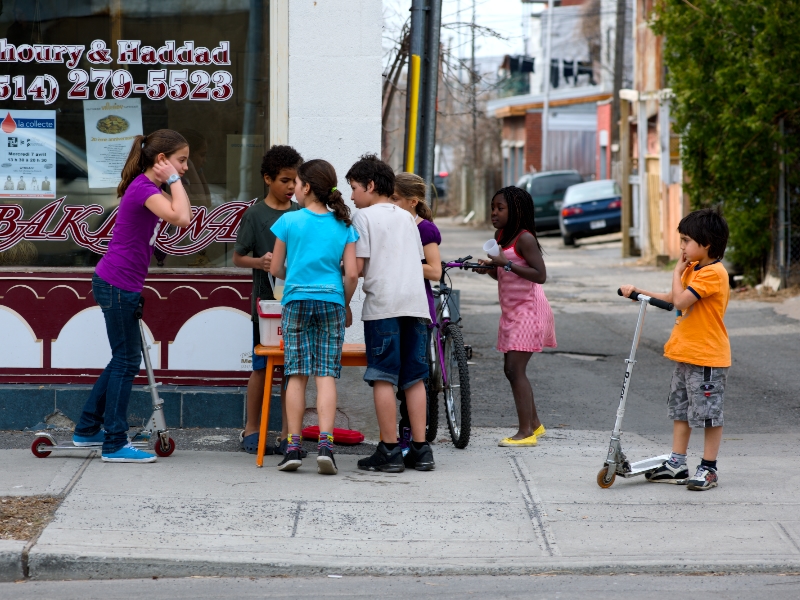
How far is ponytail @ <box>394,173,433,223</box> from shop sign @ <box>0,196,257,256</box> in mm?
1142

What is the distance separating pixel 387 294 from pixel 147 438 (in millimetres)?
1698

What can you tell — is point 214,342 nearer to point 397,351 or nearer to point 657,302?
point 397,351

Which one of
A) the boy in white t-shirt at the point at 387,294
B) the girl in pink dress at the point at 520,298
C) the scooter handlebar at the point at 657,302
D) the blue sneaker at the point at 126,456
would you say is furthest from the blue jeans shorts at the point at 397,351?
the blue sneaker at the point at 126,456

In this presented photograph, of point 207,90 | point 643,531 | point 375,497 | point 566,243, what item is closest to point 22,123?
point 207,90

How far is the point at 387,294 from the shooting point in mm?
6172

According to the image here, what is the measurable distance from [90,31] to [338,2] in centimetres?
169

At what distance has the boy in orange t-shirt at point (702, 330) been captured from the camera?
5773mm

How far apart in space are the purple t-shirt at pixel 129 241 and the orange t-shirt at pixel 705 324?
291 cm

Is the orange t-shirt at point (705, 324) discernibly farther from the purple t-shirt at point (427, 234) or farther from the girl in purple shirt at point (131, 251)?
the girl in purple shirt at point (131, 251)

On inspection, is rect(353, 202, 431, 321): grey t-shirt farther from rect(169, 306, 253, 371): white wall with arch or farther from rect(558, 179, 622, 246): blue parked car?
rect(558, 179, 622, 246): blue parked car

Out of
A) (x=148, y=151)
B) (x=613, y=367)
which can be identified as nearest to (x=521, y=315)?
(x=148, y=151)

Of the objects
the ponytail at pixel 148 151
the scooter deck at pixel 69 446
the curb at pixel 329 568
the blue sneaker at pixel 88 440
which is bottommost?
the curb at pixel 329 568

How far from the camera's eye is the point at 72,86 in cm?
736

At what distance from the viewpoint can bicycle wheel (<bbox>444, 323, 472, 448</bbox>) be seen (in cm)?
681
